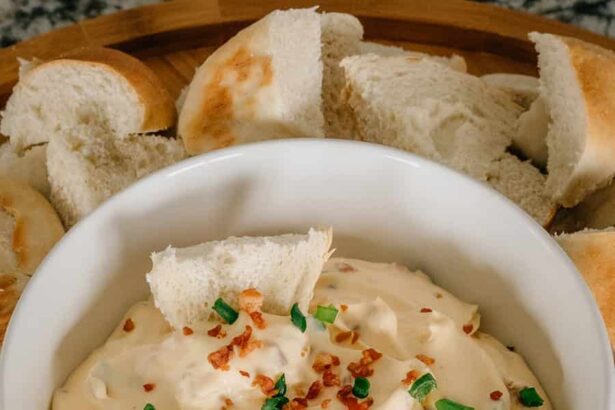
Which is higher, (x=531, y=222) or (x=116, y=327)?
(x=531, y=222)

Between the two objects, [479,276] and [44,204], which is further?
[44,204]

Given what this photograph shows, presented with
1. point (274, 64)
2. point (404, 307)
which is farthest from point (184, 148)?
point (404, 307)

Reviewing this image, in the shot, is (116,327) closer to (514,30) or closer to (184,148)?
(184,148)

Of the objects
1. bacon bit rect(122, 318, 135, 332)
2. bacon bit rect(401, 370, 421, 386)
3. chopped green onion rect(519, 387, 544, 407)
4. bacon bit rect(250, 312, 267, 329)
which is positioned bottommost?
chopped green onion rect(519, 387, 544, 407)

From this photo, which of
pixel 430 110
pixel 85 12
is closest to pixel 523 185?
pixel 430 110

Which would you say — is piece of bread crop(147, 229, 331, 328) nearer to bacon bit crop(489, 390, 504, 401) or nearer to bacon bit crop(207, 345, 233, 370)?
bacon bit crop(207, 345, 233, 370)

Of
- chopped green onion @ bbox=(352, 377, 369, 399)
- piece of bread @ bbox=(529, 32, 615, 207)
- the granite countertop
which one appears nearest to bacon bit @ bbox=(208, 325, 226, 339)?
chopped green onion @ bbox=(352, 377, 369, 399)

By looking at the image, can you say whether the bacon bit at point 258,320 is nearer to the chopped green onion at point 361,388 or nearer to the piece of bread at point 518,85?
the chopped green onion at point 361,388

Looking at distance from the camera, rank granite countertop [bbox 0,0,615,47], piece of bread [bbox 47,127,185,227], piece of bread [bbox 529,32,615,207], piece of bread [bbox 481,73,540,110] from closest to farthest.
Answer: piece of bread [bbox 529,32,615,207] < piece of bread [bbox 47,127,185,227] < piece of bread [bbox 481,73,540,110] < granite countertop [bbox 0,0,615,47]
